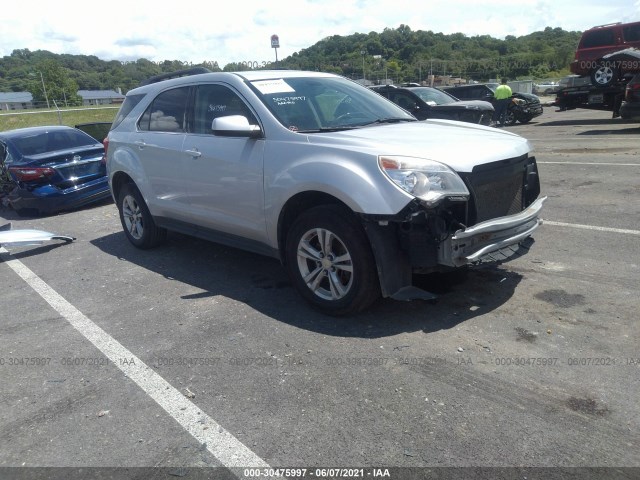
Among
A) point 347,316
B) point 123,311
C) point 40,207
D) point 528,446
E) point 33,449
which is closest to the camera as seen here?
point 528,446

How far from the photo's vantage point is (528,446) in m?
2.72

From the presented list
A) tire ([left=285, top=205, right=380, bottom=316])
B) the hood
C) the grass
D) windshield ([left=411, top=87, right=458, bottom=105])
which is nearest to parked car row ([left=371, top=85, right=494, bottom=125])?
windshield ([left=411, top=87, right=458, bottom=105])

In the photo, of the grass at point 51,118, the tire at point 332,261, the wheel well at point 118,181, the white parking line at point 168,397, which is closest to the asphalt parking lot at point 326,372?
the white parking line at point 168,397

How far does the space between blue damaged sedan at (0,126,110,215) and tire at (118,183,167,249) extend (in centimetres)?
304

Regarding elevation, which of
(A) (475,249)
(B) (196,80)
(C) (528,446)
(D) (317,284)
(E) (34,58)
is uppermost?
(E) (34,58)

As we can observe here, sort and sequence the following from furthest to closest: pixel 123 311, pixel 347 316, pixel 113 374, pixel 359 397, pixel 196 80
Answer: pixel 196 80 < pixel 123 311 < pixel 347 316 < pixel 113 374 < pixel 359 397

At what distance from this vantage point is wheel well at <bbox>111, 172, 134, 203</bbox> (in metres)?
6.64

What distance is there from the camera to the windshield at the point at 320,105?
15.3ft

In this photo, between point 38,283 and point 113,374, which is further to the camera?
point 38,283

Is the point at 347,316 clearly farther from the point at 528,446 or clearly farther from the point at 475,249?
the point at 528,446

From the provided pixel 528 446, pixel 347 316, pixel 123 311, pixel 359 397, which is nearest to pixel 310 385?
pixel 359 397

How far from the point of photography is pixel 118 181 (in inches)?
269

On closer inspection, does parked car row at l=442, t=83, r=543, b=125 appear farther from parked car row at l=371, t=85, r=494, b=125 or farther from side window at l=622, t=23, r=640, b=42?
parked car row at l=371, t=85, r=494, b=125

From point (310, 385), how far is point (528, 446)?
128 centimetres
